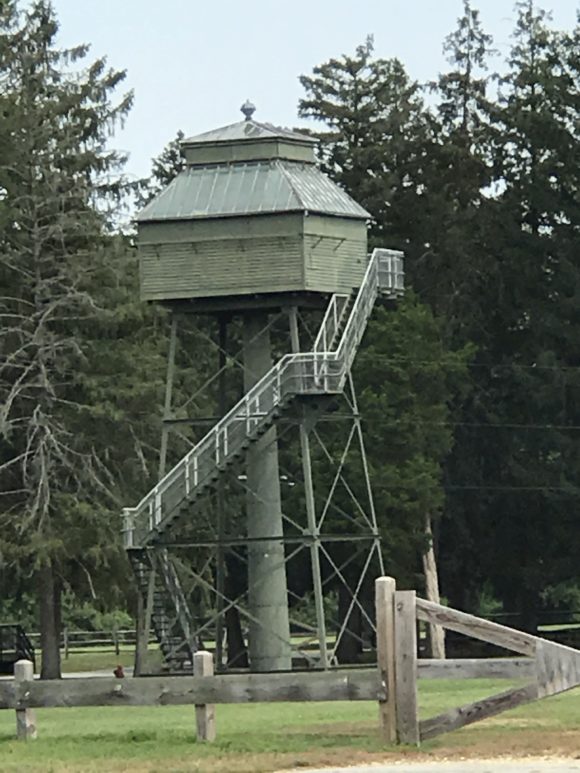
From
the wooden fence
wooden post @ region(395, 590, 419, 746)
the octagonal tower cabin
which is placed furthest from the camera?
the octagonal tower cabin

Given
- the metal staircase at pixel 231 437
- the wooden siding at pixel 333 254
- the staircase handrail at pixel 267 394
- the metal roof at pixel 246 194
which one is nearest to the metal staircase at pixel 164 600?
the metal staircase at pixel 231 437

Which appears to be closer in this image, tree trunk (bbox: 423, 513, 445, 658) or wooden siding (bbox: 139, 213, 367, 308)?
wooden siding (bbox: 139, 213, 367, 308)

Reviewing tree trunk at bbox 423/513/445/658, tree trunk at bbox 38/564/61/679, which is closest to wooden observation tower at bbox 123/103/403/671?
tree trunk at bbox 38/564/61/679

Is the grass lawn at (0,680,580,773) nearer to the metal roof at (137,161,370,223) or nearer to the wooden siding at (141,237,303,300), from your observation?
the wooden siding at (141,237,303,300)

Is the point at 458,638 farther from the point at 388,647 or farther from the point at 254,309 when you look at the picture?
the point at 388,647

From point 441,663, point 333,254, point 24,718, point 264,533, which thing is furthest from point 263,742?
point 333,254

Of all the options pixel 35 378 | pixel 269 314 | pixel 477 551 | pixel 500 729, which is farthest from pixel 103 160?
pixel 500 729

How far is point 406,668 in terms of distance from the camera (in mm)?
21125

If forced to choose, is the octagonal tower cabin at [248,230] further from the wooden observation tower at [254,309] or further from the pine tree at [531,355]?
the pine tree at [531,355]

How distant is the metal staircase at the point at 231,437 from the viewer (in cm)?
4756

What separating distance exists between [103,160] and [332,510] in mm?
10409

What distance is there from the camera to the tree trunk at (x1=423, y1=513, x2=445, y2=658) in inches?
2408

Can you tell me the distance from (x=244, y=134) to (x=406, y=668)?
29.9 m

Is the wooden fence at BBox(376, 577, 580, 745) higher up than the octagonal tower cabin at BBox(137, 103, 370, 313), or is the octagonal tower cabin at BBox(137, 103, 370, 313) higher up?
the octagonal tower cabin at BBox(137, 103, 370, 313)
